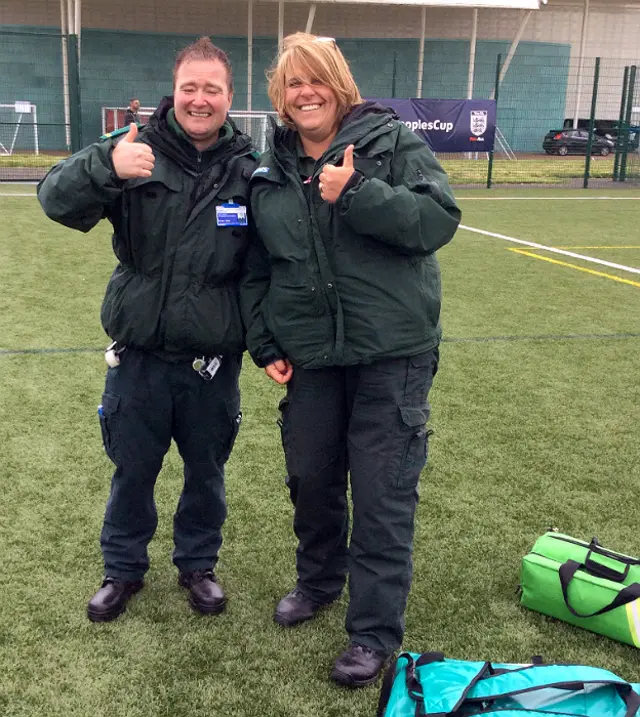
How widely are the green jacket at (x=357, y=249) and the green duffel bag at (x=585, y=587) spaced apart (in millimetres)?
865

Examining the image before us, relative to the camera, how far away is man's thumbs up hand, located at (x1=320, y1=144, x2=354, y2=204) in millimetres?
2035

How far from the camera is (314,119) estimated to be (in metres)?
2.18

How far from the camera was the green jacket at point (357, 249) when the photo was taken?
2131 millimetres

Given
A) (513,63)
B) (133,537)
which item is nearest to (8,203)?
(133,537)

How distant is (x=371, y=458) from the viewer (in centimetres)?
227

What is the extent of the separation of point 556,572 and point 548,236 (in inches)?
326

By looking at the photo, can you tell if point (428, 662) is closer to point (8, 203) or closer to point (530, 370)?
point (530, 370)

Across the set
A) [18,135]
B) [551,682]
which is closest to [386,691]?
[551,682]

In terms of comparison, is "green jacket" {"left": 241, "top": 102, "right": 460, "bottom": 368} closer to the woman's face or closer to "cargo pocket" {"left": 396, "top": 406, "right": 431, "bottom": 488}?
the woman's face

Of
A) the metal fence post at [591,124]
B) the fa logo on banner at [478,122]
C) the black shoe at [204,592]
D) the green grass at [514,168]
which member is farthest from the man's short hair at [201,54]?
the metal fence post at [591,124]

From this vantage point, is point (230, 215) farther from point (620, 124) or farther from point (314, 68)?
point (620, 124)

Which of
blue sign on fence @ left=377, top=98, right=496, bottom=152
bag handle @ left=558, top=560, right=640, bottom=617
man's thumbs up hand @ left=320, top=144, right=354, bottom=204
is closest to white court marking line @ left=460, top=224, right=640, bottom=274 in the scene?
blue sign on fence @ left=377, top=98, right=496, bottom=152

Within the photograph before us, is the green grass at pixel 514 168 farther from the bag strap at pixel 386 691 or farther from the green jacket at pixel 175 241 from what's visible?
the bag strap at pixel 386 691

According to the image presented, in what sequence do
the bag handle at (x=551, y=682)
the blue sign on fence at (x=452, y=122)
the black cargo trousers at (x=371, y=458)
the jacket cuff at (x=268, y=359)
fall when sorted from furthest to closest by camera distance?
the blue sign on fence at (x=452, y=122)
the jacket cuff at (x=268, y=359)
the black cargo trousers at (x=371, y=458)
the bag handle at (x=551, y=682)
